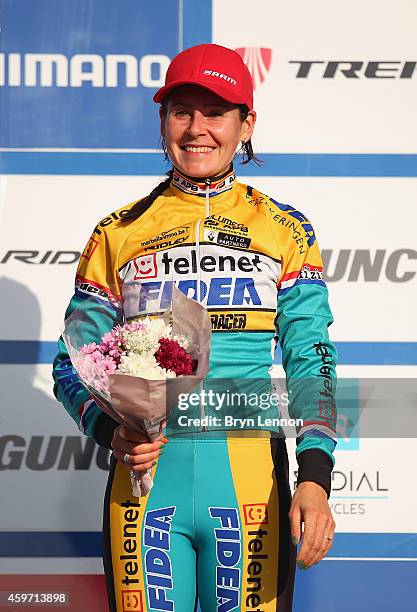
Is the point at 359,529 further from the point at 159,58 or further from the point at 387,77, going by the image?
the point at 159,58

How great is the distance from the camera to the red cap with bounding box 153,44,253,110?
1.92m

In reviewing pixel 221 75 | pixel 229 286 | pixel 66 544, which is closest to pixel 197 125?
pixel 221 75

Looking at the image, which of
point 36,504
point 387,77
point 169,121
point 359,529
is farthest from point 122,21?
point 359,529

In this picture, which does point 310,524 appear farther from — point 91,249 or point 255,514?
point 91,249

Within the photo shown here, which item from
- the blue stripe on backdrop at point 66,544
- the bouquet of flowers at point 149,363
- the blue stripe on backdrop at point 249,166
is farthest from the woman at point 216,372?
the blue stripe on backdrop at point 66,544

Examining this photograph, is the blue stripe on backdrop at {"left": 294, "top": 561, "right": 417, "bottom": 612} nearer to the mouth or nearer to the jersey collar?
the jersey collar

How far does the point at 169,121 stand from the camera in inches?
78.2

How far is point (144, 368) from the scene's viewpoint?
1.51m

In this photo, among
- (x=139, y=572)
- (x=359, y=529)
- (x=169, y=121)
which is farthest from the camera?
(x=359, y=529)

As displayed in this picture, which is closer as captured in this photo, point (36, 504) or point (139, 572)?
point (139, 572)

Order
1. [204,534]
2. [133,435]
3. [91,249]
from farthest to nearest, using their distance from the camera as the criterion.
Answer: [91,249] < [204,534] < [133,435]

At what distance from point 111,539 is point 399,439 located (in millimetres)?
1554

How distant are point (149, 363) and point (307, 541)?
17.2 inches

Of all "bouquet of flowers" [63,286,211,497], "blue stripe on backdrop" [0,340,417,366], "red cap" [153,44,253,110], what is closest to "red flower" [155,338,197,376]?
"bouquet of flowers" [63,286,211,497]
